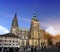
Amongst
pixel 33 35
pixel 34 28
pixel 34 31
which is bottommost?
Result: pixel 33 35

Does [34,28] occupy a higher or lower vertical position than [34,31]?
higher

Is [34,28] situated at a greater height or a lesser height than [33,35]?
greater

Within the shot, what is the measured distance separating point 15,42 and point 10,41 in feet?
3.12

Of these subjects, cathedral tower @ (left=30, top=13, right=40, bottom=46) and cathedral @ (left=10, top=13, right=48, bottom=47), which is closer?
cathedral @ (left=10, top=13, right=48, bottom=47)

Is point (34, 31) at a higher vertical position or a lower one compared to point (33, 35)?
higher

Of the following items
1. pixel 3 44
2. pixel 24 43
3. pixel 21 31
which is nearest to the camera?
pixel 3 44

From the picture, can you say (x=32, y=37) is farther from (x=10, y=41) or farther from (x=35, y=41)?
(x=10, y=41)

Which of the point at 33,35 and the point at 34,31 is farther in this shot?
the point at 34,31

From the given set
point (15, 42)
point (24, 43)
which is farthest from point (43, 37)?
point (15, 42)

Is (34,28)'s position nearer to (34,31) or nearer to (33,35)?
(34,31)

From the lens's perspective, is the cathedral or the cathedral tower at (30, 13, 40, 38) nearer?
the cathedral

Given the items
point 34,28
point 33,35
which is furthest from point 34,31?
point 33,35

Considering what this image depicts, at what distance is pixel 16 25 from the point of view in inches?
1439

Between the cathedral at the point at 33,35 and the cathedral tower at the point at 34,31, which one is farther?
the cathedral tower at the point at 34,31
